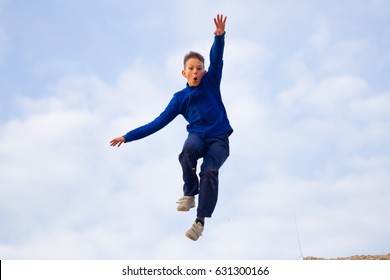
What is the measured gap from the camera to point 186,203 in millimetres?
8469

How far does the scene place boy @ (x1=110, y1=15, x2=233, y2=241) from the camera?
26.8 ft

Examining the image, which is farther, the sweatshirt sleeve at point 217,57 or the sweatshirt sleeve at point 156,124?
the sweatshirt sleeve at point 156,124

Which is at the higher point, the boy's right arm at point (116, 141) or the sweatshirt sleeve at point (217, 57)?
the sweatshirt sleeve at point (217, 57)

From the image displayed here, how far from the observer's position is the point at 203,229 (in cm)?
807

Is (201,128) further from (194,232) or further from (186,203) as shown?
(194,232)

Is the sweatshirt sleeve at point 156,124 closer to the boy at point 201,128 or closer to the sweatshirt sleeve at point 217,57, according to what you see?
the boy at point 201,128

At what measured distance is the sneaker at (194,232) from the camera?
7.93 meters

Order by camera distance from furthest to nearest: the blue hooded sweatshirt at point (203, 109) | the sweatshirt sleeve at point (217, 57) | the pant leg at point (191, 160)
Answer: the blue hooded sweatshirt at point (203, 109) → the sweatshirt sleeve at point (217, 57) → the pant leg at point (191, 160)

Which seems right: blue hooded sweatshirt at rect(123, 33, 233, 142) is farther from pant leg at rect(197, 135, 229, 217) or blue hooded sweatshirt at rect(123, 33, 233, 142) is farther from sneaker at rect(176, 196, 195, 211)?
sneaker at rect(176, 196, 195, 211)

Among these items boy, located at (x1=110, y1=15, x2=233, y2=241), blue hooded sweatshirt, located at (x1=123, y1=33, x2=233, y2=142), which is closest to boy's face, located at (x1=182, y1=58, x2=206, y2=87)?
boy, located at (x1=110, y1=15, x2=233, y2=241)

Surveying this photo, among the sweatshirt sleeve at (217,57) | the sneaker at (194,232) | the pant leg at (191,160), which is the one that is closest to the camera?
the sneaker at (194,232)

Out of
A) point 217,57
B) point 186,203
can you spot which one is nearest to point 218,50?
point 217,57

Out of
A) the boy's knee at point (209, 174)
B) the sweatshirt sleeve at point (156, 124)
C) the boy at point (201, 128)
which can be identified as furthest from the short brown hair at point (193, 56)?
the boy's knee at point (209, 174)
